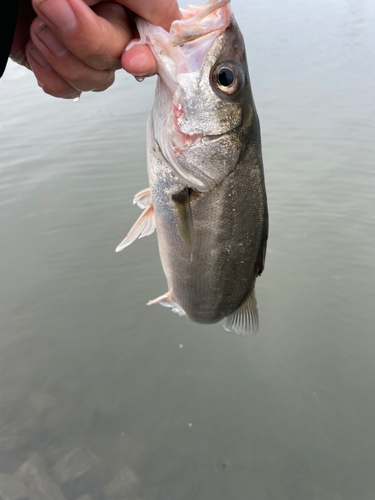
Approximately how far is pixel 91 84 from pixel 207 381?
2.66 m

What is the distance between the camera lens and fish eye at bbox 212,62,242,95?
1161 mm

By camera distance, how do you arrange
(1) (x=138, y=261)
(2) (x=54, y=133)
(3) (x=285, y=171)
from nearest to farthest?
1. (1) (x=138, y=261)
2. (3) (x=285, y=171)
3. (2) (x=54, y=133)

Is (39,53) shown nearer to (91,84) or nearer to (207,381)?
(91,84)

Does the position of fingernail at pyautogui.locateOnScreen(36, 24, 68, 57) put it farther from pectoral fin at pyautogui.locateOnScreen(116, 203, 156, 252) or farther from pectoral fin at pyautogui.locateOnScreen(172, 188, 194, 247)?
pectoral fin at pyautogui.locateOnScreen(116, 203, 156, 252)

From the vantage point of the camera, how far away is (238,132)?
4.18ft

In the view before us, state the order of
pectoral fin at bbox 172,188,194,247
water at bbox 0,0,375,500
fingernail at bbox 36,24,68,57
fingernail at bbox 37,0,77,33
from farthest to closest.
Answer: water at bbox 0,0,375,500 → pectoral fin at bbox 172,188,194,247 → fingernail at bbox 36,24,68,57 → fingernail at bbox 37,0,77,33

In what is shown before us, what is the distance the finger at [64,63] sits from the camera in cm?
100

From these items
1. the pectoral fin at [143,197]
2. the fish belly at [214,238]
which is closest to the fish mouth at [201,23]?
the fish belly at [214,238]

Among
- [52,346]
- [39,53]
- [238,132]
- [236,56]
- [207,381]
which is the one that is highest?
[39,53]

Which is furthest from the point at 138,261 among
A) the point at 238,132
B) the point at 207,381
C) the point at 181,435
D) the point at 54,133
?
the point at 54,133

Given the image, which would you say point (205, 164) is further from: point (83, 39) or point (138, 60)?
point (83, 39)

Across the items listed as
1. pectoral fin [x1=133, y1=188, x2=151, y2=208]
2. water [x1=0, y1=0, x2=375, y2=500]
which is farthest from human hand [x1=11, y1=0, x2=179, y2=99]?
water [x1=0, y1=0, x2=375, y2=500]

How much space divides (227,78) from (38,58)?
60 centimetres

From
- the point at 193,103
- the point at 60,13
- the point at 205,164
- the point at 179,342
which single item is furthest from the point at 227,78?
the point at 179,342
